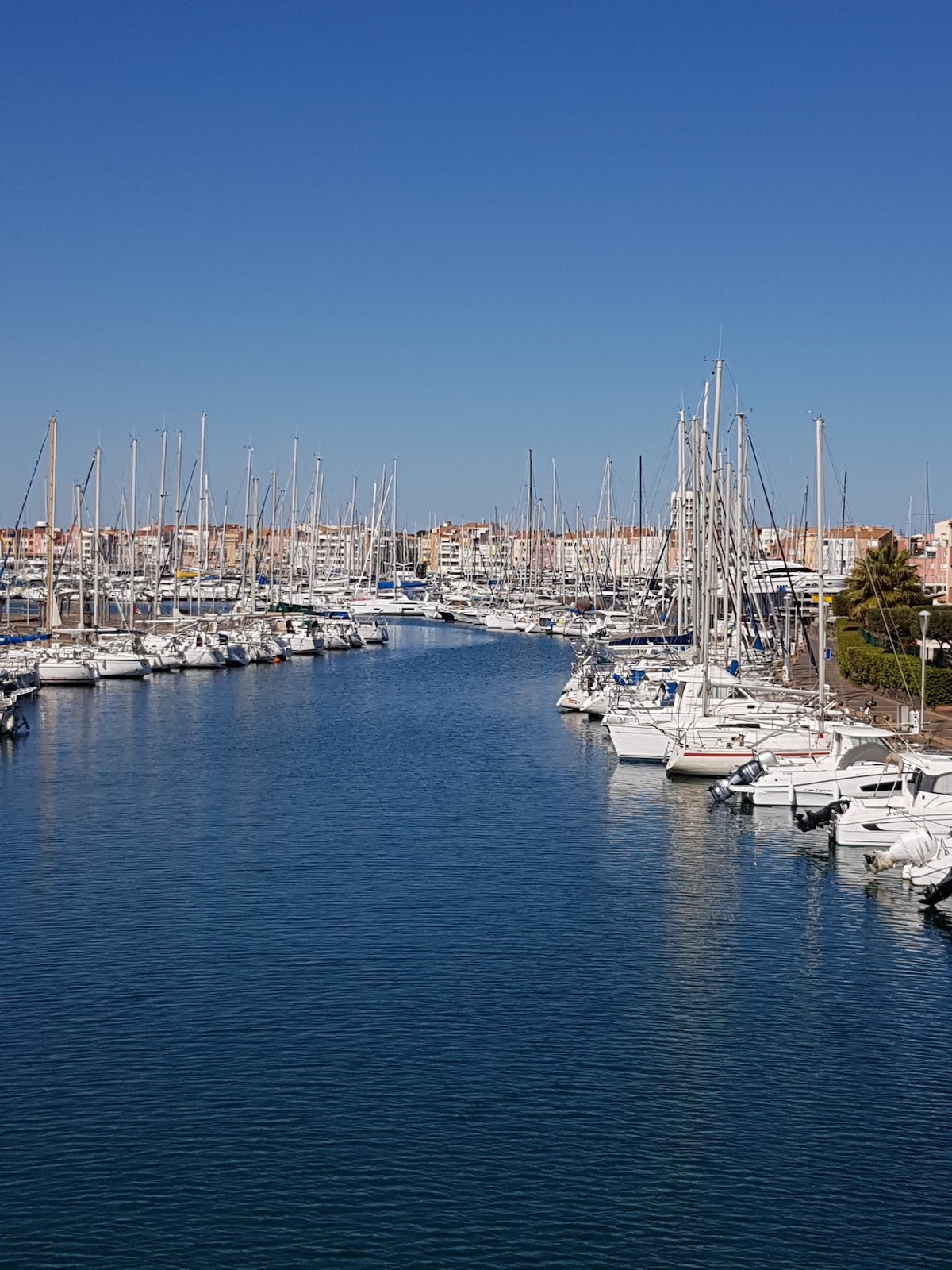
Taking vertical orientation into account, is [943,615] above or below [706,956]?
above

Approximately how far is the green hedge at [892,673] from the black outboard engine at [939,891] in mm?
18455

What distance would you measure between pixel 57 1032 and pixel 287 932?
5.19m

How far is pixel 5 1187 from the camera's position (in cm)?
1463

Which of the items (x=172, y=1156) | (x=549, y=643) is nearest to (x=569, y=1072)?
(x=172, y=1156)

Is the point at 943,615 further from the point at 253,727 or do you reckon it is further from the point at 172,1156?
the point at 172,1156

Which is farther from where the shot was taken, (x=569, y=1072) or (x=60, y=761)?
(x=60, y=761)

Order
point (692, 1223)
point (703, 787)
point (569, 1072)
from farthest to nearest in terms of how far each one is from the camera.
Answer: point (703, 787) < point (569, 1072) < point (692, 1223)

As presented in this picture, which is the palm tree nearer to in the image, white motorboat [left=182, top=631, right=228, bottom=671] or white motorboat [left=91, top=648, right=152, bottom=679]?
white motorboat [left=182, top=631, right=228, bottom=671]

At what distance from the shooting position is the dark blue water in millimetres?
14062

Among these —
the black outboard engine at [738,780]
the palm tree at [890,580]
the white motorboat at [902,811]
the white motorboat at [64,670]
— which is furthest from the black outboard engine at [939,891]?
the white motorboat at [64,670]

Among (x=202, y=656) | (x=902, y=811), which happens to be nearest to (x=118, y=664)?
(x=202, y=656)

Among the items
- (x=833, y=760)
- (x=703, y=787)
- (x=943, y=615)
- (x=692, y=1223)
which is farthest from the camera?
(x=943, y=615)

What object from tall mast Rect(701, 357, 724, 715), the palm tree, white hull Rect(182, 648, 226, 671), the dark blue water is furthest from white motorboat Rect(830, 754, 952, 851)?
white hull Rect(182, 648, 226, 671)

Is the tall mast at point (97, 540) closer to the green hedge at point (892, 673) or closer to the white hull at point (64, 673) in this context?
the white hull at point (64, 673)
